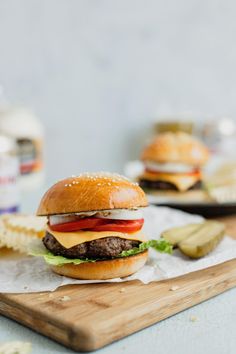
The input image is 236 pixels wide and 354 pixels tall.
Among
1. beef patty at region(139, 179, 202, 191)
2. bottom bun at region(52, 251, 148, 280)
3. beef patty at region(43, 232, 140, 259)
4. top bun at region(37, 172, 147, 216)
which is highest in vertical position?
top bun at region(37, 172, 147, 216)

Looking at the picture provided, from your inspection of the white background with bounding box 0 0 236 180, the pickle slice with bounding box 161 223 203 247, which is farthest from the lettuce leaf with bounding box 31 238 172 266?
the white background with bounding box 0 0 236 180

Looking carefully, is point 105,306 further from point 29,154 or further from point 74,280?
point 29,154

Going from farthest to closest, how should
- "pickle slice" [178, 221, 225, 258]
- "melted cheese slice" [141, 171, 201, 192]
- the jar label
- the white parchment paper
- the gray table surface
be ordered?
the jar label, "melted cheese slice" [141, 171, 201, 192], "pickle slice" [178, 221, 225, 258], the white parchment paper, the gray table surface

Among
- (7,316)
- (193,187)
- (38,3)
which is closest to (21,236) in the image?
(7,316)

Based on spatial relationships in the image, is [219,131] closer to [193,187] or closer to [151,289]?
[193,187]

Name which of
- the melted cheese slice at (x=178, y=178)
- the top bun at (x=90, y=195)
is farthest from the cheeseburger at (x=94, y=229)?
the melted cheese slice at (x=178, y=178)

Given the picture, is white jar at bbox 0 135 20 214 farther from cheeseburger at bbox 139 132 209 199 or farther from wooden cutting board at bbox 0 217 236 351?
wooden cutting board at bbox 0 217 236 351
